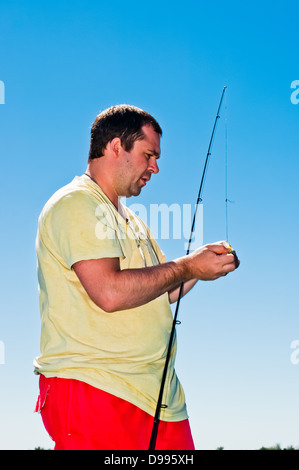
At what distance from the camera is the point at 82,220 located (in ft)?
10.8

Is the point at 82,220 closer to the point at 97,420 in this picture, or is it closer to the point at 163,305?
the point at 163,305

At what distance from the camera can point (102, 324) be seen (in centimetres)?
329

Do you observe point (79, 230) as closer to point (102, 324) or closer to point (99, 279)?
point (99, 279)

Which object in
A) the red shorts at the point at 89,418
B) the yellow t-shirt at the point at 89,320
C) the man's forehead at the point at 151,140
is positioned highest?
the man's forehead at the point at 151,140

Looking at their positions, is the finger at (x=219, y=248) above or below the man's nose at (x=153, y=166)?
below

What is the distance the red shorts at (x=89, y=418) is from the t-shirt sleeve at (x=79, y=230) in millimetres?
681

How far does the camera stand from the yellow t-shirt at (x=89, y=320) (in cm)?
324

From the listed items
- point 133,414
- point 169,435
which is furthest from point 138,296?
point 169,435

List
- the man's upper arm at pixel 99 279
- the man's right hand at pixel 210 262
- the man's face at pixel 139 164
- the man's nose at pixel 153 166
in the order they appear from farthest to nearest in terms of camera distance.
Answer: the man's nose at pixel 153 166 → the man's face at pixel 139 164 → the man's right hand at pixel 210 262 → the man's upper arm at pixel 99 279

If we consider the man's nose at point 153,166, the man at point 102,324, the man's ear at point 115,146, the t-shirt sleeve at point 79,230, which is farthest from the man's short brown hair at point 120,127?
the t-shirt sleeve at point 79,230

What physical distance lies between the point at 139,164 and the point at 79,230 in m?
0.80

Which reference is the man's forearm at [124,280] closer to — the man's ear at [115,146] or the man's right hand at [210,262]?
the man's right hand at [210,262]

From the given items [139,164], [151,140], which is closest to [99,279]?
[139,164]
